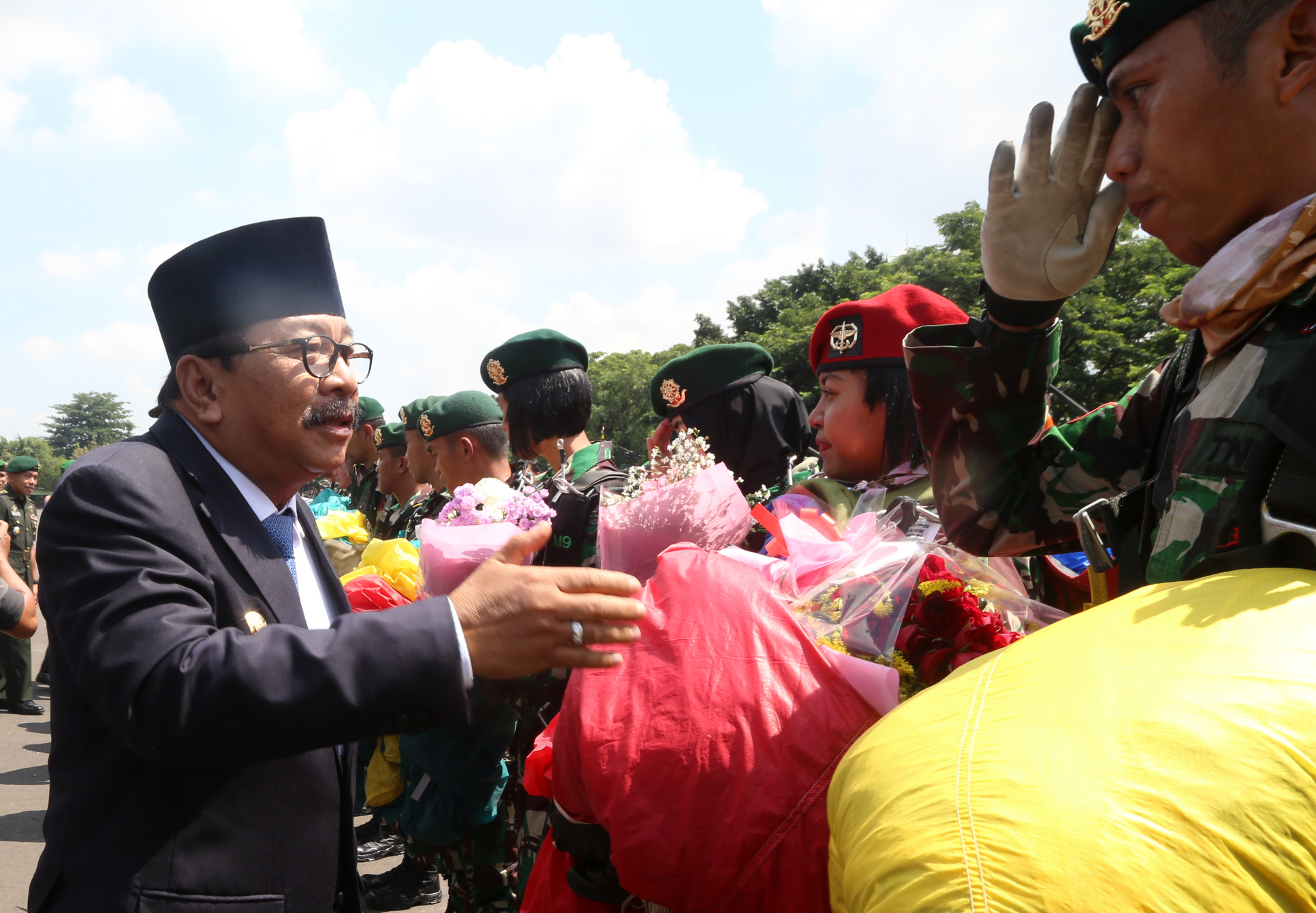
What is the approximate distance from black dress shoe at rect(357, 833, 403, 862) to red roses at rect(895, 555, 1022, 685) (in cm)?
492

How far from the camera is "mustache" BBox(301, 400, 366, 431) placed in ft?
6.44

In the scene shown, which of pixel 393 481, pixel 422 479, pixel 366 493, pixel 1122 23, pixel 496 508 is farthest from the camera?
pixel 366 493

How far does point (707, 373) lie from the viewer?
3.86 m

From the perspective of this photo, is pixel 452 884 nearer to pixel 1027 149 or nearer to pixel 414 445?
pixel 414 445

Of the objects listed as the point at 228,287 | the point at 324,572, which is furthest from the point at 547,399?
the point at 228,287

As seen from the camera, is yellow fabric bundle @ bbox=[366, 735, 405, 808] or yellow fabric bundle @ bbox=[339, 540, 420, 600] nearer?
yellow fabric bundle @ bbox=[339, 540, 420, 600]

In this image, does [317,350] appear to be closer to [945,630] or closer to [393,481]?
[945,630]

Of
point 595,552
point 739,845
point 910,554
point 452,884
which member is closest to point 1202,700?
point 739,845

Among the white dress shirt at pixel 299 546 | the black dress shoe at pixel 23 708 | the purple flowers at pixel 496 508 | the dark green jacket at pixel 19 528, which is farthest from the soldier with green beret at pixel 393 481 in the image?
the dark green jacket at pixel 19 528

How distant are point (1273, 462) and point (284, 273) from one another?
1921 mm

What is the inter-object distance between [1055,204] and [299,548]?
67.8 inches

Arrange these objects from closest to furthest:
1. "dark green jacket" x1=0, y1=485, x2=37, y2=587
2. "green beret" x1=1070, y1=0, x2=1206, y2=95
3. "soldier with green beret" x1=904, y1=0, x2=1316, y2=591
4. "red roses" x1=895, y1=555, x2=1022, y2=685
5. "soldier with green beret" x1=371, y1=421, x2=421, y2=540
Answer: "soldier with green beret" x1=904, y1=0, x2=1316, y2=591
"green beret" x1=1070, y1=0, x2=1206, y2=95
"red roses" x1=895, y1=555, x2=1022, y2=685
"soldier with green beret" x1=371, y1=421, x2=421, y2=540
"dark green jacket" x1=0, y1=485, x2=37, y2=587

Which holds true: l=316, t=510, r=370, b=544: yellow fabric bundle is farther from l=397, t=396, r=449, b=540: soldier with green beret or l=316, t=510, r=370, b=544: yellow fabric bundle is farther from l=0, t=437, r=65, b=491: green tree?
l=0, t=437, r=65, b=491: green tree

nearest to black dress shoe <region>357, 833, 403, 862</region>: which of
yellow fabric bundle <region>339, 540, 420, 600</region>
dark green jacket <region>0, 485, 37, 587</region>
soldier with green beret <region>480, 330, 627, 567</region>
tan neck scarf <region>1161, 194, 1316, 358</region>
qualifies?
yellow fabric bundle <region>339, 540, 420, 600</region>
